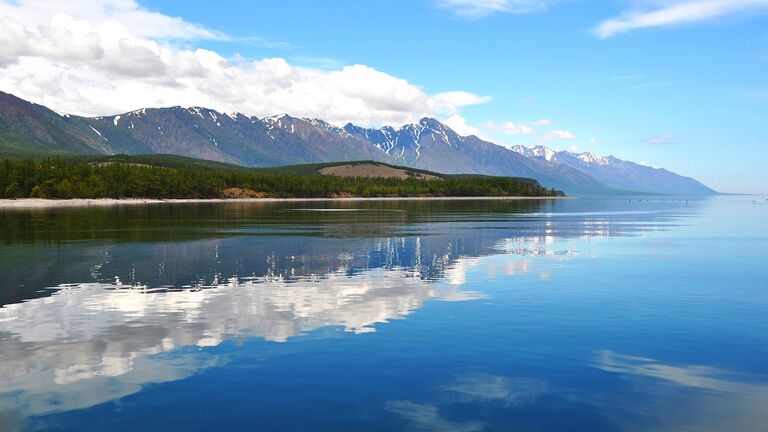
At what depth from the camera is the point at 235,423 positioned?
17.2 metres

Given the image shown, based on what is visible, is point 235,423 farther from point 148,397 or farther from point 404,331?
point 404,331

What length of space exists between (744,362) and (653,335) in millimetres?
4594

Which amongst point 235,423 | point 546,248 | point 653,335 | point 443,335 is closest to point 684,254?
point 546,248

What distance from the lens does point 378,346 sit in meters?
25.5

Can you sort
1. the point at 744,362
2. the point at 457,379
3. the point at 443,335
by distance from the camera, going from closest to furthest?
the point at 457,379 → the point at 744,362 → the point at 443,335

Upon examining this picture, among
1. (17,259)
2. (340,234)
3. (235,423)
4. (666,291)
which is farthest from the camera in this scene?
(340,234)

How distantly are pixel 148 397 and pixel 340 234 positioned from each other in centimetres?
6980

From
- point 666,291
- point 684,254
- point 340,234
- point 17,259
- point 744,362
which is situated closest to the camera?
point 744,362

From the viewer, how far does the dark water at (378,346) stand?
18.0 metres

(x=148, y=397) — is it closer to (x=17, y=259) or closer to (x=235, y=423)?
(x=235, y=423)

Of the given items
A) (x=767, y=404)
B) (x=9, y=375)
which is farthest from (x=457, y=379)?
(x=9, y=375)

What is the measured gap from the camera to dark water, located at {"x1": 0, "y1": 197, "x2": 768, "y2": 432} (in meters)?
18.0

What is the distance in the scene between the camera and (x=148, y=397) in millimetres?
19266

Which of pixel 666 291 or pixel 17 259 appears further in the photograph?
pixel 17 259
